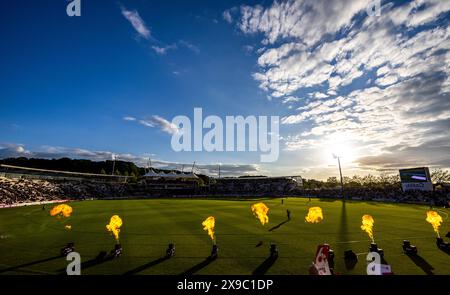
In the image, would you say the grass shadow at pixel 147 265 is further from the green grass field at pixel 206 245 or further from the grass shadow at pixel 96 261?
the grass shadow at pixel 96 261

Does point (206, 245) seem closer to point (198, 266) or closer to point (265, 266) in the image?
point (198, 266)

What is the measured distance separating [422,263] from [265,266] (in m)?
8.65

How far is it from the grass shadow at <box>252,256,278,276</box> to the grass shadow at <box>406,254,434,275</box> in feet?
24.8

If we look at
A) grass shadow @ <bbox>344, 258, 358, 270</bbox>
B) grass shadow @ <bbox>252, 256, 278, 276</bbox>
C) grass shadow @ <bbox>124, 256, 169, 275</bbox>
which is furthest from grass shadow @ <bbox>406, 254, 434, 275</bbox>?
grass shadow @ <bbox>124, 256, 169, 275</bbox>

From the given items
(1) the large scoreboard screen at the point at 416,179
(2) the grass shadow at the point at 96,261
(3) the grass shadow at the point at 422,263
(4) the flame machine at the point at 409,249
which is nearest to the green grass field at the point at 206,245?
(3) the grass shadow at the point at 422,263

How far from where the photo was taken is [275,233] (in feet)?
73.2

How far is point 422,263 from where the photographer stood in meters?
13.9

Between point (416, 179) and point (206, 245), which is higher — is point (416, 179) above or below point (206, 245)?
above

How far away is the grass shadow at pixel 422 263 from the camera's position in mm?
12805

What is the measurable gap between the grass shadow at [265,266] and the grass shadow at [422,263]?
755 cm

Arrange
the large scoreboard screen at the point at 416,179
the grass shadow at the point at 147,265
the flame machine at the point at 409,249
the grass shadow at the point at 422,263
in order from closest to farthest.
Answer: the grass shadow at the point at 422,263, the grass shadow at the point at 147,265, the flame machine at the point at 409,249, the large scoreboard screen at the point at 416,179

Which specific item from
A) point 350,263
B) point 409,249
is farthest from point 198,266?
point 409,249

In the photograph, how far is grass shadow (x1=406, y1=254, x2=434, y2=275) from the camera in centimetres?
1280
